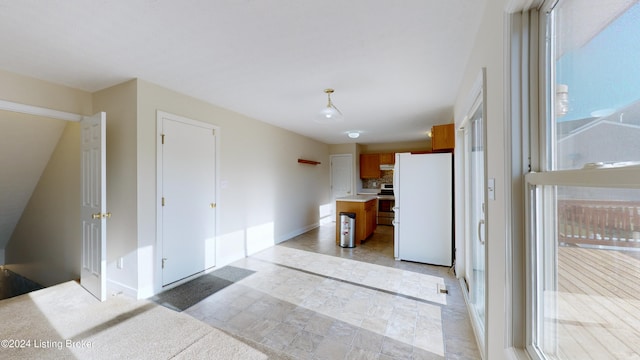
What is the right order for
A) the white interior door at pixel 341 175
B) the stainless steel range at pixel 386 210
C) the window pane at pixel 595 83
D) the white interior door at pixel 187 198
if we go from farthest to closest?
1. the white interior door at pixel 341 175
2. the stainless steel range at pixel 386 210
3. the white interior door at pixel 187 198
4. the window pane at pixel 595 83

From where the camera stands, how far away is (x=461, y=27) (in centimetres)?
182

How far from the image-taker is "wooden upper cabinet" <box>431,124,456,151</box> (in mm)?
3629

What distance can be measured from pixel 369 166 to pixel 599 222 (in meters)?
6.89

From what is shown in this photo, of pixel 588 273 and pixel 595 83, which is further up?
pixel 595 83

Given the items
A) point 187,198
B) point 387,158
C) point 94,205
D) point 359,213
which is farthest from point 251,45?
point 387,158

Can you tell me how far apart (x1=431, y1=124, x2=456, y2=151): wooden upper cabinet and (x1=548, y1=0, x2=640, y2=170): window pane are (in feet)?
9.33

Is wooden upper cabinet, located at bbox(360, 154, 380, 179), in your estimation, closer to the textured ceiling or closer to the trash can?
the trash can

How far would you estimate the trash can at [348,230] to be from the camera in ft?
15.9

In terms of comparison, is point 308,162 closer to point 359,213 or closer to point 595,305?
point 359,213

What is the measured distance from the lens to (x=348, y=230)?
15.9 ft

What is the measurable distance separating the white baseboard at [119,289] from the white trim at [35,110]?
2067mm

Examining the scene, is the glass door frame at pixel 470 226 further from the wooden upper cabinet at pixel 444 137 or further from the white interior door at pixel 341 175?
the white interior door at pixel 341 175

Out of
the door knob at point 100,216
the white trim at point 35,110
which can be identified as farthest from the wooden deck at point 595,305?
the white trim at point 35,110

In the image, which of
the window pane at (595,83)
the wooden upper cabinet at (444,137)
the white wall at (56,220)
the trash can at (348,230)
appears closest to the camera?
the window pane at (595,83)
